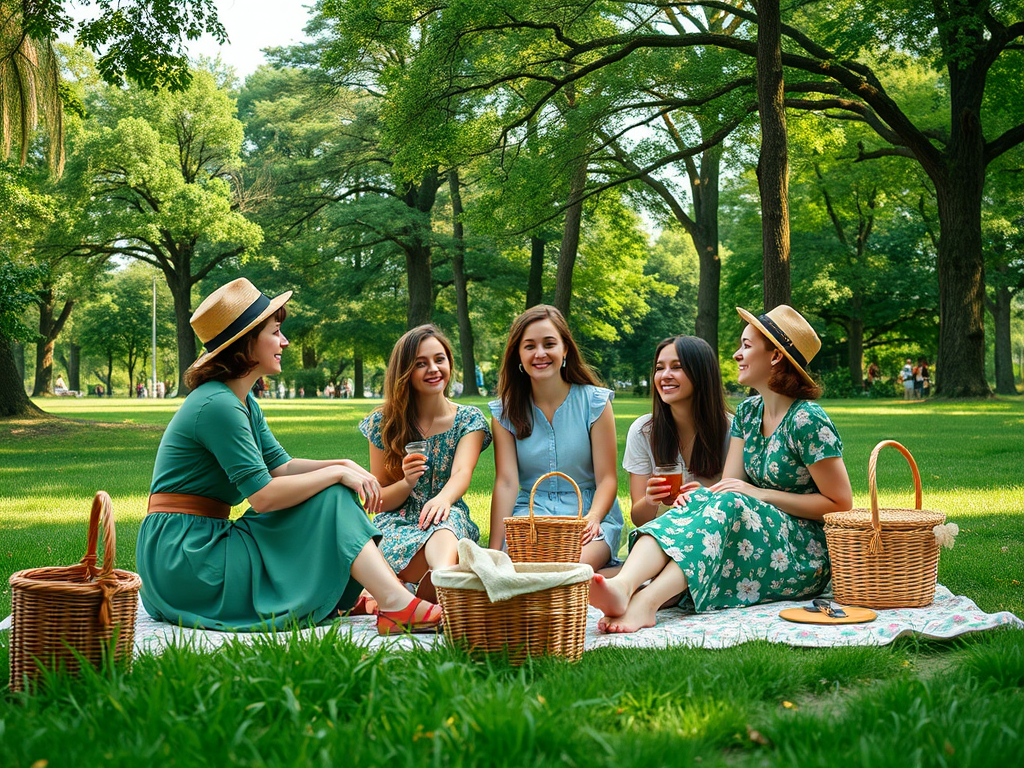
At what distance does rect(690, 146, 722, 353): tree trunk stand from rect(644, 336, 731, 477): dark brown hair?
59.7ft

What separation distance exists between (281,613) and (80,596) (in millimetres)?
1109

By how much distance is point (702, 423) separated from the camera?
→ 17.1 feet

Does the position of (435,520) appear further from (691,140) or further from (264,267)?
(264,267)

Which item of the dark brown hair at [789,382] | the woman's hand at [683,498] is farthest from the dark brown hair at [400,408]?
the dark brown hair at [789,382]

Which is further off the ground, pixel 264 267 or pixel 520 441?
pixel 264 267

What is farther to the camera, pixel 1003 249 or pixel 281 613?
pixel 1003 249

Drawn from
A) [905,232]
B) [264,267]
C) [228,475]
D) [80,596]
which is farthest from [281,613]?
[905,232]

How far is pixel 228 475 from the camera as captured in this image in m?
3.97

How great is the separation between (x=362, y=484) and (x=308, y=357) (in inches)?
1972

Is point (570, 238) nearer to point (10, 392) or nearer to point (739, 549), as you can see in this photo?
point (10, 392)

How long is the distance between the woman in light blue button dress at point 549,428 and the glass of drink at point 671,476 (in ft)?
1.96

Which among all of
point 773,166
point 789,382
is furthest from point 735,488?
point 773,166

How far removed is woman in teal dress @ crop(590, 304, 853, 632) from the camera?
165 inches

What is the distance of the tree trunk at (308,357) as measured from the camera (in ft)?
170
